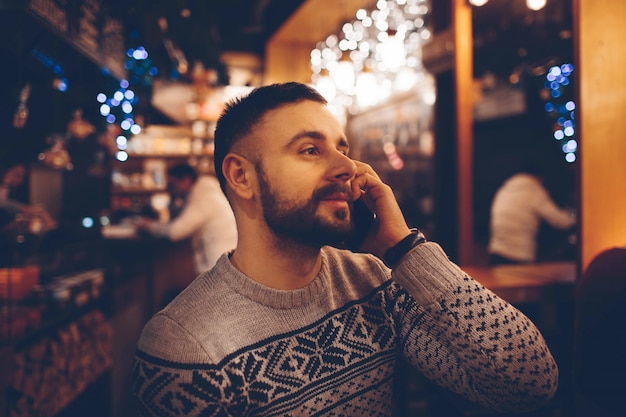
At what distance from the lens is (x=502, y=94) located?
279 inches

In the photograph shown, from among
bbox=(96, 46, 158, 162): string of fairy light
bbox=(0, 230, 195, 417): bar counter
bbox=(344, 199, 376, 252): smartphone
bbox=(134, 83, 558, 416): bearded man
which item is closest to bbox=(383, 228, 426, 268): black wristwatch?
bbox=(134, 83, 558, 416): bearded man

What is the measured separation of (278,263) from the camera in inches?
56.9

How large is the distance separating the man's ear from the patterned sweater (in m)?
0.24

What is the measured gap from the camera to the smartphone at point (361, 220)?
163 centimetres

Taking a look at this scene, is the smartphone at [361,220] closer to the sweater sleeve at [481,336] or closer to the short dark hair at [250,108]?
the sweater sleeve at [481,336]

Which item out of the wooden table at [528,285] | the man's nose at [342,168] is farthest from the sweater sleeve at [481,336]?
the wooden table at [528,285]

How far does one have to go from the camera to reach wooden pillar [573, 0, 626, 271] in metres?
2.14

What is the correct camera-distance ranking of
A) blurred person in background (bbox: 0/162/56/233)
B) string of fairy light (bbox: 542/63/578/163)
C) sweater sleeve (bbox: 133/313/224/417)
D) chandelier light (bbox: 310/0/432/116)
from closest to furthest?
sweater sleeve (bbox: 133/313/224/417), blurred person in background (bbox: 0/162/56/233), string of fairy light (bbox: 542/63/578/163), chandelier light (bbox: 310/0/432/116)

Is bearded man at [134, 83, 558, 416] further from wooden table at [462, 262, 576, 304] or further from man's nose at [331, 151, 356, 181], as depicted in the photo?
wooden table at [462, 262, 576, 304]

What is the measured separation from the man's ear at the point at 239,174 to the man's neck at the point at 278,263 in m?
0.16

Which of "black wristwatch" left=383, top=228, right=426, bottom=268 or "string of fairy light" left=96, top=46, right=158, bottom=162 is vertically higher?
"string of fairy light" left=96, top=46, right=158, bottom=162

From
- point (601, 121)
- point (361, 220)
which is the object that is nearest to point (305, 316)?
point (361, 220)

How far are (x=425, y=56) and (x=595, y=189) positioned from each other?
2.44 m

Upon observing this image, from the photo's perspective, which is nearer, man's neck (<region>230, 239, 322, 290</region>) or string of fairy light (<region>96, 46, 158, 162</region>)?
man's neck (<region>230, 239, 322, 290</region>)
